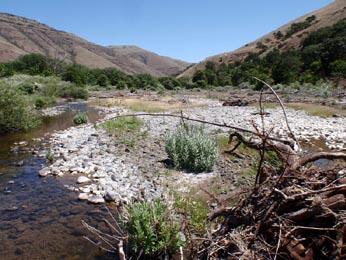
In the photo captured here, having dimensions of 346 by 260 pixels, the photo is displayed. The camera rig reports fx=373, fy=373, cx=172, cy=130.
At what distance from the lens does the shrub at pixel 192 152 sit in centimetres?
1105

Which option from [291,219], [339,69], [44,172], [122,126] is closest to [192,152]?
[44,172]

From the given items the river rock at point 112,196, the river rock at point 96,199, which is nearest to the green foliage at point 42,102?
the river rock at point 96,199

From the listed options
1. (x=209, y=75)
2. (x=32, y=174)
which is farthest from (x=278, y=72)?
(x=32, y=174)

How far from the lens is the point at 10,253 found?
705 cm

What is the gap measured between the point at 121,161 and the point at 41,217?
4623mm

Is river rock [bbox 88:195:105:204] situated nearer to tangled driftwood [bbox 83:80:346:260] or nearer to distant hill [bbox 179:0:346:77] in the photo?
tangled driftwood [bbox 83:80:346:260]

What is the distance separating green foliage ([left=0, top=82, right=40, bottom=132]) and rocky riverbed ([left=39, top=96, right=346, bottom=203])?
242 cm

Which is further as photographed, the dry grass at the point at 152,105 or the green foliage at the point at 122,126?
the dry grass at the point at 152,105

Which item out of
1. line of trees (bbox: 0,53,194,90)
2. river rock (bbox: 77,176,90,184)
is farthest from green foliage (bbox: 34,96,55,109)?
river rock (bbox: 77,176,90,184)

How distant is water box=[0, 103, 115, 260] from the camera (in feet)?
23.2

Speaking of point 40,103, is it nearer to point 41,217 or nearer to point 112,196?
point 112,196

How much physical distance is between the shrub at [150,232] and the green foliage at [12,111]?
16563mm

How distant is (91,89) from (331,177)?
6263 centimetres

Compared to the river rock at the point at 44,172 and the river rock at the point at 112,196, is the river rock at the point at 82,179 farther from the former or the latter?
the river rock at the point at 112,196
